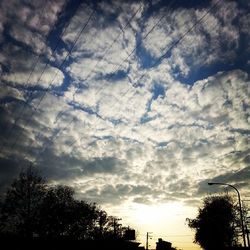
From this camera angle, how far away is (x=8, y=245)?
1004 inches

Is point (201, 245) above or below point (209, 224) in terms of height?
below

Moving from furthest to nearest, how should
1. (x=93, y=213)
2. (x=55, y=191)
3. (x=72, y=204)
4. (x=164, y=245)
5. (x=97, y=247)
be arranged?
(x=93, y=213)
(x=72, y=204)
(x=55, y=191)
(x=164, y=245)
(x=97, y=247)

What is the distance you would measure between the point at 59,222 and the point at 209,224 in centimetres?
3227

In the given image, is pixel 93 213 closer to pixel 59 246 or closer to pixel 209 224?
pixel 209 224

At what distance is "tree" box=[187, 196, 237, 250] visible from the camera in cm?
6512

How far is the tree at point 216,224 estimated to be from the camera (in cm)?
6512

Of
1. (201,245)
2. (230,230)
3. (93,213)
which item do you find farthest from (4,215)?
(230,230)

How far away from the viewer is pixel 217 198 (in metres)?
69.8

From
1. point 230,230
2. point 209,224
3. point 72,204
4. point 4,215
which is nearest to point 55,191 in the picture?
point 72,204

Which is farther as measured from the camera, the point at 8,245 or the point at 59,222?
the point at 59,222

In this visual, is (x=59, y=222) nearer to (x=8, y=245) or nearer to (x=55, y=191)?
(x=55, y=191)

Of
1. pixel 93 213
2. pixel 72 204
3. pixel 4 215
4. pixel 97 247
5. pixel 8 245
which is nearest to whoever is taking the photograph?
pixel 8 245

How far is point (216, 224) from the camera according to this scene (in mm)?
65938

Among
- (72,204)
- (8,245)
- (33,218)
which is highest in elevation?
(72,204)
